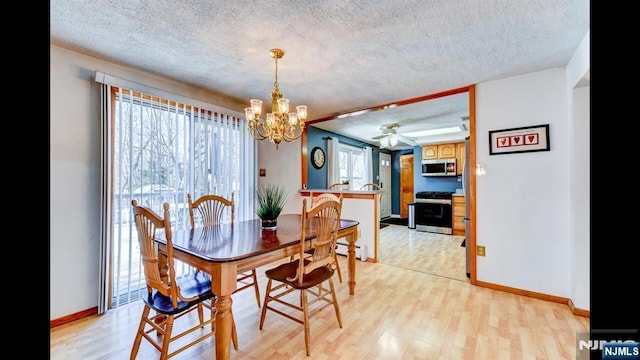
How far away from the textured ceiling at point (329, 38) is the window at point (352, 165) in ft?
10.2

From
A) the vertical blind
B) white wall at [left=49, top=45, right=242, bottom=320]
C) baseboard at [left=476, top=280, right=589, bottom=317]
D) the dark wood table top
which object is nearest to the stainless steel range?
baseboard at [left=476, top=280, right=589, bottom=317]

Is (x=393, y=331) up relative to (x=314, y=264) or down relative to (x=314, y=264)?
down

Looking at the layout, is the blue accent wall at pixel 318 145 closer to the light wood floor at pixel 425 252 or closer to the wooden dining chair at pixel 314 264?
the light wood floor at pixel 425 252

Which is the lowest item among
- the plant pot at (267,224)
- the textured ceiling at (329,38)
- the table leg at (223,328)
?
the table leg at (223,328)

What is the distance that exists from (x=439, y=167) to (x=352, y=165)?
1.99 metres

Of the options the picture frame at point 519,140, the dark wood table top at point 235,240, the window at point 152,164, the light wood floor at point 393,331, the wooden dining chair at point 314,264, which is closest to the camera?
the dark wood table top at point 235,240

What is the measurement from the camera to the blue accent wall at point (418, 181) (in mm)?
6194

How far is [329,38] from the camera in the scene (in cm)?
195

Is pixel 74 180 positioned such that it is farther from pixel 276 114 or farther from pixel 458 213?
pixel 458 213

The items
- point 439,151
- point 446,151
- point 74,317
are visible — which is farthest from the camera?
point 439,151

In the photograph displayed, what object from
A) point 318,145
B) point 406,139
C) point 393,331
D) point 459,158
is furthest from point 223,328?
point 459,158

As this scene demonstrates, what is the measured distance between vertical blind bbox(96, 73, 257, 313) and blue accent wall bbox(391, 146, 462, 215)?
4.94 metres

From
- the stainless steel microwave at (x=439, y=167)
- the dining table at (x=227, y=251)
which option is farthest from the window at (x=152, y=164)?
the stainless steel microwave at (x=439, y=167)

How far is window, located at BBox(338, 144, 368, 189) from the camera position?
5934 millimetres
